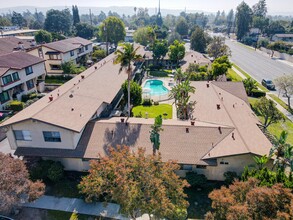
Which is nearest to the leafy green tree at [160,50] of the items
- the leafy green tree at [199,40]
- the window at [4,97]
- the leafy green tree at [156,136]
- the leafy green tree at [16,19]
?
the leafy green tree at [199,40]

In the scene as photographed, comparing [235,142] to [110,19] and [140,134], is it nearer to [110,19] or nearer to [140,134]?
[140,134]

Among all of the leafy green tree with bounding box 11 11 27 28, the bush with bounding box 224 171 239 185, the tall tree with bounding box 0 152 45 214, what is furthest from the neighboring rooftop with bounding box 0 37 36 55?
the leafy green tree with bounding box 11 11 27 28

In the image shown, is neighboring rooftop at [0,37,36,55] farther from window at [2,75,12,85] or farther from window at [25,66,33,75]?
window at [2,75,12,85]

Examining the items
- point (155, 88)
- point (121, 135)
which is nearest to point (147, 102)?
point (155, 88)

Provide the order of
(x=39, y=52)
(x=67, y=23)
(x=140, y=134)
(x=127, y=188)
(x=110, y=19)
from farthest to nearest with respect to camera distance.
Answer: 1. (x=67, y=23)
2. (x=110, y=19)
3. (x=39, y=52)
4. (x=140, y=134)
5. (x=127, y=188)

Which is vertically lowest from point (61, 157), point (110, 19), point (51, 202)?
point (51, 202)

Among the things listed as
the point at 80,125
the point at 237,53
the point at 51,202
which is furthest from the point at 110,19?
the point at 51,202

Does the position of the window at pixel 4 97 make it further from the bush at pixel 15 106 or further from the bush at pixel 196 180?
the bush at pixel 196 180
